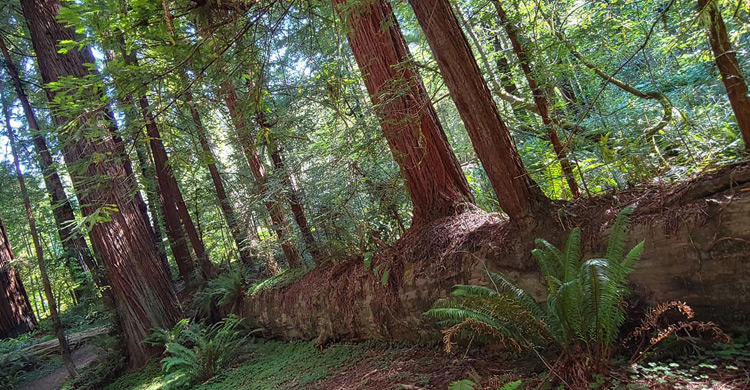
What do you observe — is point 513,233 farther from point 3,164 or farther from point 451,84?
point 3,164

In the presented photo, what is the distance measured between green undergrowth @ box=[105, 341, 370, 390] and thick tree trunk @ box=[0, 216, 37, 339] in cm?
923

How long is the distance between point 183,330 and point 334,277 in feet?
11.4

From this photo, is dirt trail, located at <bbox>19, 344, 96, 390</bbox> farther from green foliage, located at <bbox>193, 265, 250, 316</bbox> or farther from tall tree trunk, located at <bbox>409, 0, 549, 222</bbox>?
tall tree trunk, located at <bbox>409, 0, 549, 222</bbox>

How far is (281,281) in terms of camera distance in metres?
6.80

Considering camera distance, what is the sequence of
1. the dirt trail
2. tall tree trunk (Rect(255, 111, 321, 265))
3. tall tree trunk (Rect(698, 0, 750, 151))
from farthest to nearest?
1. the dirt trail
2. tall tree trunk (Rect(255, 111, 321, 265))
3. tall tree trunk (Rect(698, 0, 750, 151))

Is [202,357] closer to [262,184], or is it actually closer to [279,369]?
[279,369]

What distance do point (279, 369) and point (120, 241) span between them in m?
4.31

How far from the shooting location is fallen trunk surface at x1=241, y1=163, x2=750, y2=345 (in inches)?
95.1

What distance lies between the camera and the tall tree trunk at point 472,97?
320 cm

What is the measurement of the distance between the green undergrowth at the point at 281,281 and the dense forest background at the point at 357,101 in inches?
7.7

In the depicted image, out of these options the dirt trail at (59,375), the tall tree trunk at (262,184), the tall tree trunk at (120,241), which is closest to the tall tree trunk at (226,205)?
the tall tree trunk at (262,184)

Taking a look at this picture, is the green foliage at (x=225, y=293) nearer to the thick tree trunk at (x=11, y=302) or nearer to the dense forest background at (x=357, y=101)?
the dense forest background at (x=357, y=101)

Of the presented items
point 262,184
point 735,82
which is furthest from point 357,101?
point 735,82

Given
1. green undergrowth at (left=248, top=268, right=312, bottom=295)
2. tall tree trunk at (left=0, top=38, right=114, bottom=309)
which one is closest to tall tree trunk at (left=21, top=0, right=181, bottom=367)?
green undergrowth at (left=248, top=268, right=312, bottom=295)
